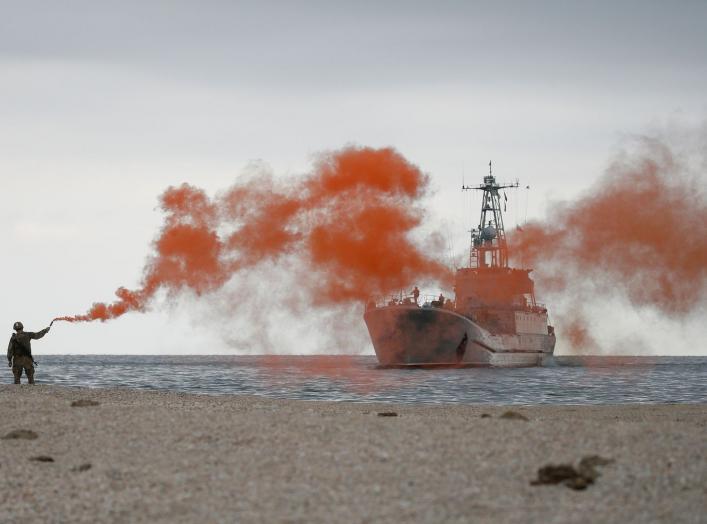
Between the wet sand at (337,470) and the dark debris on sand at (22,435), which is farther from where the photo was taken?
the dark debris on sand at (22,435)

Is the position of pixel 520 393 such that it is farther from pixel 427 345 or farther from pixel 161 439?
pixel 427 345

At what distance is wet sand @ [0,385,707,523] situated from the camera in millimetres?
13766

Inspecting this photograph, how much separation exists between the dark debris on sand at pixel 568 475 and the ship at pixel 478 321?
7389cm

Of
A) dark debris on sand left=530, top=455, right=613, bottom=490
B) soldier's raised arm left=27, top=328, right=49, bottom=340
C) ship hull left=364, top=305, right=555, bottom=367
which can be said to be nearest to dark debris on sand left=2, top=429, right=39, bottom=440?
dark debris on sand left=530, top=455, right=613, bottom=490

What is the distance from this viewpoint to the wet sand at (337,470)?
13766mm

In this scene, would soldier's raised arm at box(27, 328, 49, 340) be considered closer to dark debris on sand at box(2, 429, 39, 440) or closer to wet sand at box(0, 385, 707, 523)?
wet sand at box(0, 385, 707, 523)

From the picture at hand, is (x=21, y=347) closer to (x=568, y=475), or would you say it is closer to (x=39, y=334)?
(x=39, y=334)

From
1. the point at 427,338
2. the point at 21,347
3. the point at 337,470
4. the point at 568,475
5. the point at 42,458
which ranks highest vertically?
the point at 427,338

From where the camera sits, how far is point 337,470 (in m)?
16.2

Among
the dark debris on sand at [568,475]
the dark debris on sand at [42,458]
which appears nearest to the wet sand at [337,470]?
the dark debris on sand at [42,458]

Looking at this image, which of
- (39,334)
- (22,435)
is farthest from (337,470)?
(39,334)

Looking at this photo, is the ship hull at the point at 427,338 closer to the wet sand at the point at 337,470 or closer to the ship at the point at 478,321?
the ship at the point at 478,321

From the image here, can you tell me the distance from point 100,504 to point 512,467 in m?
6.78

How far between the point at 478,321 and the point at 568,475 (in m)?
88.1
